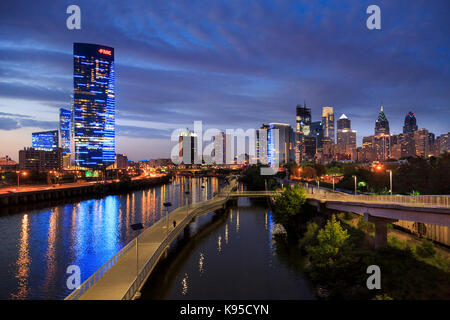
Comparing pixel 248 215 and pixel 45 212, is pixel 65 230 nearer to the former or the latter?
pixel 45 212

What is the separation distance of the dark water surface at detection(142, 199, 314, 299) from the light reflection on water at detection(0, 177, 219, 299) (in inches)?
330

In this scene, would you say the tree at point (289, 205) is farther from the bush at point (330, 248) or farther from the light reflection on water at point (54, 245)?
the light reflection on water at point (54, 245)

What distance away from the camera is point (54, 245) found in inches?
1581

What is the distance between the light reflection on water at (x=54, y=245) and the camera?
27109mm

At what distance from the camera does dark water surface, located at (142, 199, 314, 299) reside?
25.5 meters

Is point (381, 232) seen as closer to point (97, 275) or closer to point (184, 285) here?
point (184, 285)

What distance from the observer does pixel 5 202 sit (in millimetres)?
77312

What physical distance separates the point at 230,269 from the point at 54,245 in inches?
1030

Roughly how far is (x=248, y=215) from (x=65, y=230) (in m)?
36.9

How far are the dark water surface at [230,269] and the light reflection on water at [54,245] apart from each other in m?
8.39

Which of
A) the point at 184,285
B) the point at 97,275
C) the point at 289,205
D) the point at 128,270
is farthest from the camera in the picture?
the point at 289,205

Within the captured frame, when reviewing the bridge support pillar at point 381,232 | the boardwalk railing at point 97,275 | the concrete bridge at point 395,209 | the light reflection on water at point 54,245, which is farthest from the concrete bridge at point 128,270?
the concrete bridge at point 395,209

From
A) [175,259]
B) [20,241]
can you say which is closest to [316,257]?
[175,259]

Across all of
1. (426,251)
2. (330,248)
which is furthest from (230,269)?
(426,251)
